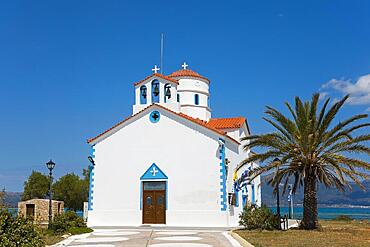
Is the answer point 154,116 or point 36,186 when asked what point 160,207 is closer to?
point 154,116

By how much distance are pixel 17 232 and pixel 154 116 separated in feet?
63.0

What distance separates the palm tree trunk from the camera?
948 inches

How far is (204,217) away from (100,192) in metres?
7.03

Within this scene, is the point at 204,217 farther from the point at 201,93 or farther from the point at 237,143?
the point at 201,93

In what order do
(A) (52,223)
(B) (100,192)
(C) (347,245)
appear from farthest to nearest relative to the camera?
(B) (100,192)
(A) (52,223)
(C) (347,245)

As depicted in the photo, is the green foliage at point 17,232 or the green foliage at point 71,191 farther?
the green foliage at point 71,191

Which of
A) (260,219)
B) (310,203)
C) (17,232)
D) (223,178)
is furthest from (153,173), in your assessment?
(17,232)

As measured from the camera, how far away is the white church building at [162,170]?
29.3 meters

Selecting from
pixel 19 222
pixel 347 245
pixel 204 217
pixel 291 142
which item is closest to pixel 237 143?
pixel 204 217

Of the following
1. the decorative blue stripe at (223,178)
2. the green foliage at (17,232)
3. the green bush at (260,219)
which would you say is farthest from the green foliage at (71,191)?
the green foliage at (17,232)

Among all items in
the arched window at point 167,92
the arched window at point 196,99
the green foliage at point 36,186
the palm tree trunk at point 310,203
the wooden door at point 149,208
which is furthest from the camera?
the green foliage at point 36,186

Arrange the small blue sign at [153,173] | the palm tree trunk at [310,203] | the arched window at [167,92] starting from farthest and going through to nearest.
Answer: the arched window at [167,92] → the small blue sign at [153,173] → the palm tree trunk at [310,203]

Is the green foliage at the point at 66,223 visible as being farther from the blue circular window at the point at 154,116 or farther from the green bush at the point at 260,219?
the blue circular window at the point at 154,116

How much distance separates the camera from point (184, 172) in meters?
29.9
